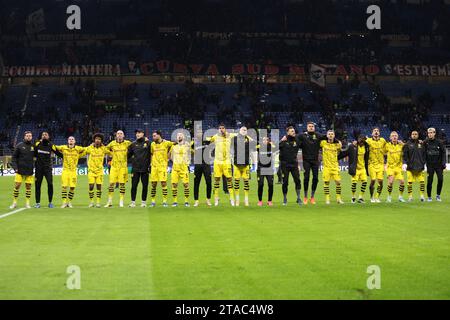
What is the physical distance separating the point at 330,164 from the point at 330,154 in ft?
1.12

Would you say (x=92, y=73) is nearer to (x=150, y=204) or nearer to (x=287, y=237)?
(x=150, y=204)

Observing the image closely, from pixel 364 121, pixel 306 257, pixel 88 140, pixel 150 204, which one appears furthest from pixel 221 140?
pixel 364 121

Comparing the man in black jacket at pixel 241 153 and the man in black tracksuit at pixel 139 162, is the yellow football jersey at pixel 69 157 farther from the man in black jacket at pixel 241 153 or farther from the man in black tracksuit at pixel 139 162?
the man in black jacket at pixel 241 153

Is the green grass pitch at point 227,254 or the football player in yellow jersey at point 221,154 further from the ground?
the football player in yellow jersey at point 221,154

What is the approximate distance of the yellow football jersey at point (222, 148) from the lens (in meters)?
20.6

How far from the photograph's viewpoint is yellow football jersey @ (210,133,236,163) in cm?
2064

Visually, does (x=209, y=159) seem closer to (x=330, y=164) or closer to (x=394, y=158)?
(x=330, y=164)

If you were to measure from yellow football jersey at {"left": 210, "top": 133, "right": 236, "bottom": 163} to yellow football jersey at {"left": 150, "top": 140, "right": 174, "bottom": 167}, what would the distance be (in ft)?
4.79

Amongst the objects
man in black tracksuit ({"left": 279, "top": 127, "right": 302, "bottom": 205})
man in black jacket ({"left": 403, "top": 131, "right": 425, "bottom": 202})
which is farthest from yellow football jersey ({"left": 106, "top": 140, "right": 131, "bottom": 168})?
man in black jacket ({"left": 403, "top": 131, "right": 425, "bottom": 202})

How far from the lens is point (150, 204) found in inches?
832

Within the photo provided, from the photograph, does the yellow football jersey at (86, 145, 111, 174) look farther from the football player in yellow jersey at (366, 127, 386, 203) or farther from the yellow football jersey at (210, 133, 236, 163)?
the football player in yellow jersey at (366, 127, 386, 203)

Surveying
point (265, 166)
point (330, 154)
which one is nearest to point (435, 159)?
point (330, 154)

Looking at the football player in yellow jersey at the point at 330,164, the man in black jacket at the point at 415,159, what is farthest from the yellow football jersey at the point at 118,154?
the man in black jacket at the point at 415,159

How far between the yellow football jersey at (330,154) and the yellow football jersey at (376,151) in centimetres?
110
